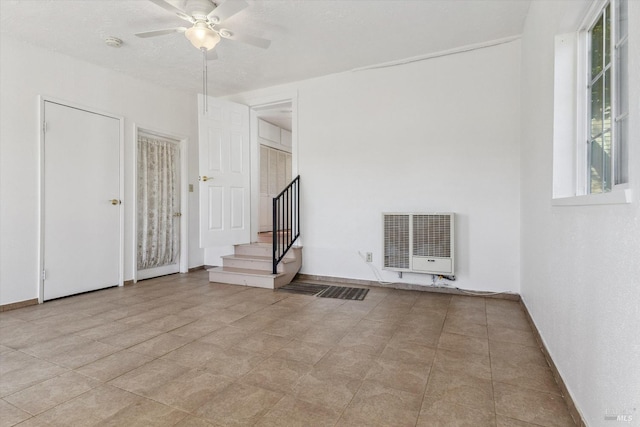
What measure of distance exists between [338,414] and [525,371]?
1.16 m

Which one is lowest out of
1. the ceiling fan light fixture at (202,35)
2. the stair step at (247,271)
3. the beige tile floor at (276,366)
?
the beige tile floor at (276,366)

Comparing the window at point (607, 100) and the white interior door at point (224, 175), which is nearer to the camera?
the window at point (607, 100)

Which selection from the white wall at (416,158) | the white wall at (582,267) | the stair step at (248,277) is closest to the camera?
the white wall at (582,267)

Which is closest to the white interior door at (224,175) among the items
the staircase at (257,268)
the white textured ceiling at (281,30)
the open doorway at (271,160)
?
the staircase at (257,268)

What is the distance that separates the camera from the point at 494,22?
117 inches

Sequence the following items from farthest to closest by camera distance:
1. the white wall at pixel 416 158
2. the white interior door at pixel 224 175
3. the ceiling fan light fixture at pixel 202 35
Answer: the white interior door at pixel 224 175
the white wall at pixel 416 158
the ceiling fan light fixture at pixel 202 35

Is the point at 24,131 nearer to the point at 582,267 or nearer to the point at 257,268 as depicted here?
the point at 257,268

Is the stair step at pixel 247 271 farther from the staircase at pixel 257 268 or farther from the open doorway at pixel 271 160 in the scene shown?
the open doorway at pixel 271 160

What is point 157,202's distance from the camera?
4.51 metres

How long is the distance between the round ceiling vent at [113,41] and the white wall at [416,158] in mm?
1984

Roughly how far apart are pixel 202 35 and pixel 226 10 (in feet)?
1.24

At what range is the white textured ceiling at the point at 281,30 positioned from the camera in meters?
2.71

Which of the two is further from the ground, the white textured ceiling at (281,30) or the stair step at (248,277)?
the white textured ceiling at (281,30)

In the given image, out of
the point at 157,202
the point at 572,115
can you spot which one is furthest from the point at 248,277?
the point at 572,115
